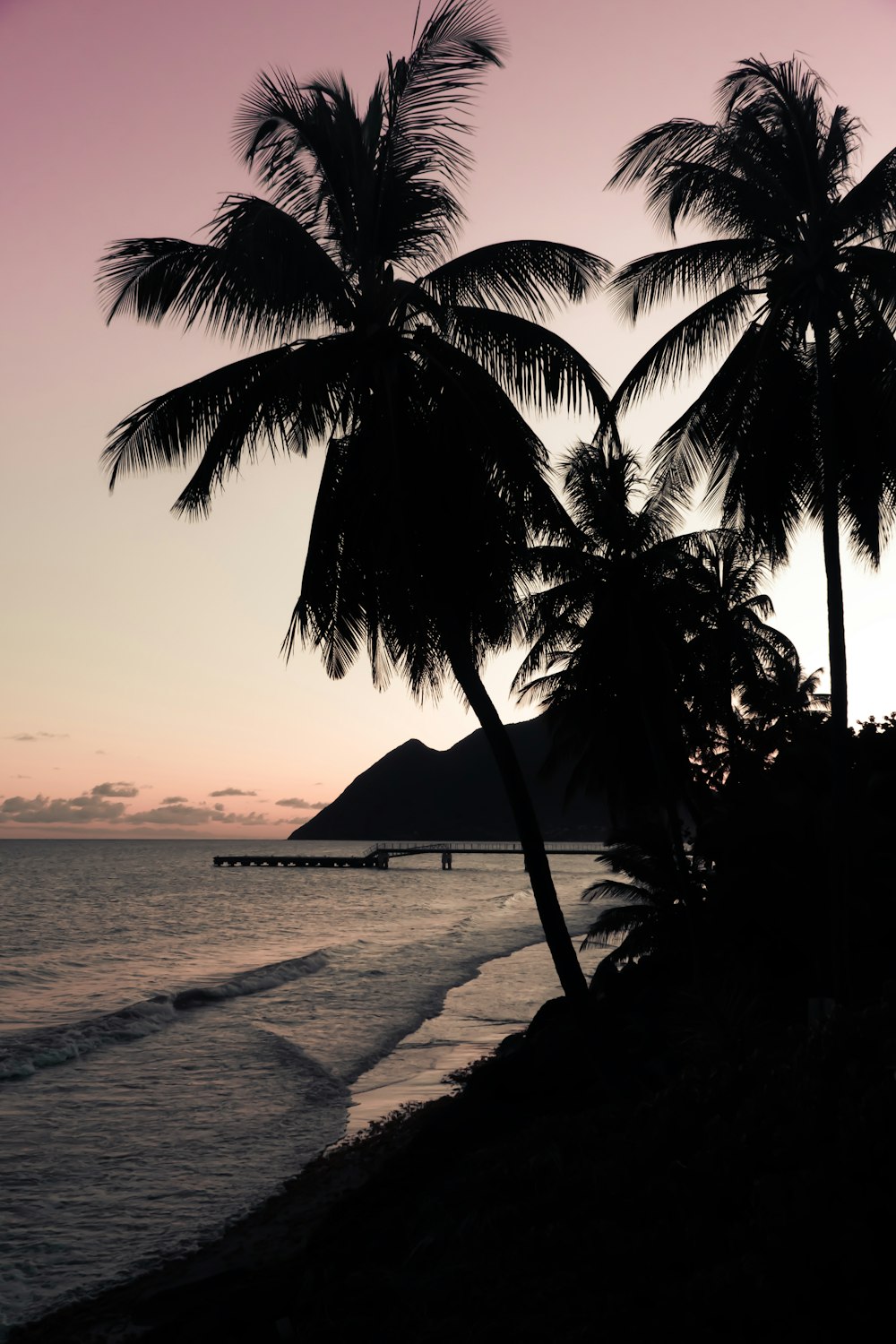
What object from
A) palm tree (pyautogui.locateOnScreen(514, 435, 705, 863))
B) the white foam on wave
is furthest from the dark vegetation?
the white foam on wave

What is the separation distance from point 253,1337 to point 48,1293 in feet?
10.4

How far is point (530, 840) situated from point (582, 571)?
3802 millimetres

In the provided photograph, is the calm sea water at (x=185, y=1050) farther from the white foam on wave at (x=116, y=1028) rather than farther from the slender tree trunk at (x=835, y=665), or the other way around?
the slender tree trunk at (x=835, y=665)

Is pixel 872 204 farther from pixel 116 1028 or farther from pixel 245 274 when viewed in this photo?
pixel 116 1028

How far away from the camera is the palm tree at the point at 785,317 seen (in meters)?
11.9

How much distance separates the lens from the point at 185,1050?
20.2m

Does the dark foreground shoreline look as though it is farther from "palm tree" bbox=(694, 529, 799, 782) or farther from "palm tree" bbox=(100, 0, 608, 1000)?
"palm tree" bbox=(694, 529, 799, 782)

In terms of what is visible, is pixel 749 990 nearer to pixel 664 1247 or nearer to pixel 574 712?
pixel 574 712

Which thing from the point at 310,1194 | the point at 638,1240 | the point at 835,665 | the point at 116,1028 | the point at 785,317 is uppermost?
the point at 785,317

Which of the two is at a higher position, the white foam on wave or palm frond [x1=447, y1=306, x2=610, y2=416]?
palm frond [x1=447, y1=306, x2=610, y2=416]

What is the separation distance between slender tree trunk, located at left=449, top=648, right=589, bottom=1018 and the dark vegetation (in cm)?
4

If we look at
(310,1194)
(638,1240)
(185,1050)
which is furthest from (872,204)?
Answer: (185,1050)

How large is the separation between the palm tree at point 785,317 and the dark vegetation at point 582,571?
4 centimetres

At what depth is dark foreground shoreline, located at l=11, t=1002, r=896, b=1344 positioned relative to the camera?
178 inches
